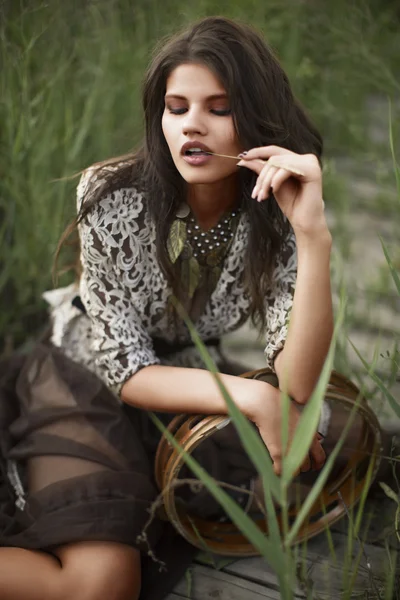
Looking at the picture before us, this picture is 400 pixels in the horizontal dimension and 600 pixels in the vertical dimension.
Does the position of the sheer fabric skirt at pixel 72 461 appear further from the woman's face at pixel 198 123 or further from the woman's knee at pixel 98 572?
the woman's face at pixel 198 123

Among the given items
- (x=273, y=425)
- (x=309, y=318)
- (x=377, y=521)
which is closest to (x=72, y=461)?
(x=273, y=425)

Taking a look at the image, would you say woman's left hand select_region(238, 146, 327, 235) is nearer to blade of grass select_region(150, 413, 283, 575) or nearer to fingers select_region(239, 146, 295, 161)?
fingers select_region(239, 146, 295, 161)

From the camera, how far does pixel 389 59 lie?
3105 millimetres

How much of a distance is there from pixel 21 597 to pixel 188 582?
0.32m

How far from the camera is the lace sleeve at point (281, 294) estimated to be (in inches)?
57.0

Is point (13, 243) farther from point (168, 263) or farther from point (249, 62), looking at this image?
point (249, 62)

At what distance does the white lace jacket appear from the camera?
1438 mm

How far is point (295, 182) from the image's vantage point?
4.12 feet

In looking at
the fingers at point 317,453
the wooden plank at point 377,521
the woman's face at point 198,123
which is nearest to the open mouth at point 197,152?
the woman's face at point 198,123

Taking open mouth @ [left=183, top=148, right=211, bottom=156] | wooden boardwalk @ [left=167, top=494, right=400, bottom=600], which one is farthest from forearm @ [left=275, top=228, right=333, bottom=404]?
wooden boardwalk @ [left=167, top=494, right=400, bottom=600]

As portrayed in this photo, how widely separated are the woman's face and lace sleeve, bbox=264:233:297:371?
260mm

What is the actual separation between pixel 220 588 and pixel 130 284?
62 centimetres

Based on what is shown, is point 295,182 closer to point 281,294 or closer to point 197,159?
point 197,159

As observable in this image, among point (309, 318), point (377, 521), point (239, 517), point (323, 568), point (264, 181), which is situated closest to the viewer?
point (239, 517)
